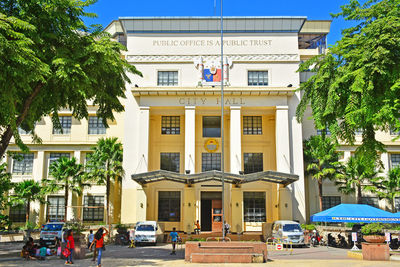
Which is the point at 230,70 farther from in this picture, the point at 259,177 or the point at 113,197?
the point at 113,197

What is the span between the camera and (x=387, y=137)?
123 feet

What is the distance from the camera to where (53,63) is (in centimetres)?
1541

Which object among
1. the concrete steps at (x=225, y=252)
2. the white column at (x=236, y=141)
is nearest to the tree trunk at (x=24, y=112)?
the concrete steps at (x=225, y=252)

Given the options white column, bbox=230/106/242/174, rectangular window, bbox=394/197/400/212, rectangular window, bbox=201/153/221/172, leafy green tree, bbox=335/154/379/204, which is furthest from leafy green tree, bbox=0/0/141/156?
rectangular window, bbox=394/197/400/212

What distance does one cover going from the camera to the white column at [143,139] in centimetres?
3388

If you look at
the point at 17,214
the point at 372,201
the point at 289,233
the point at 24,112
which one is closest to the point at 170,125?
the point at 289,233

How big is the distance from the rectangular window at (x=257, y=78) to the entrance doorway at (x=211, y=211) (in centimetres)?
1046

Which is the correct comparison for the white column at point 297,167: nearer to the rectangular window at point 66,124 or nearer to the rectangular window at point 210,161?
the rectangular window at point 210,161

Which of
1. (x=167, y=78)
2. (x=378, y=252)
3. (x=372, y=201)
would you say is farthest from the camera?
(x=167, y=78)

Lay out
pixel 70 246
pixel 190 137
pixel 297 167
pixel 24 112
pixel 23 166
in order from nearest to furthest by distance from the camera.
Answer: pixel 24 112
pixel 70 246
pixel 297 167
pixel 190 137
pixel 23 166

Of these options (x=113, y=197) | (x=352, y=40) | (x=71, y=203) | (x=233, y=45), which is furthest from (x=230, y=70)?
(x=352, y=40)

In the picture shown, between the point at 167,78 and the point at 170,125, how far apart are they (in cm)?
432

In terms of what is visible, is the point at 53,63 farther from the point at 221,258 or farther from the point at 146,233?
the point at 146,233

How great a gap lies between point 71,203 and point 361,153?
93.8 feet
